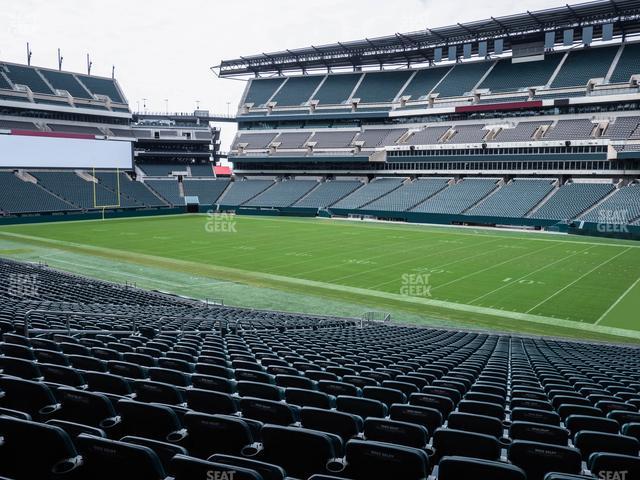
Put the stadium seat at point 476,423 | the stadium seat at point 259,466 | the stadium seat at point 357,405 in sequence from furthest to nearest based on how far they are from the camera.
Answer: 1. the stadium seat at point 357,405
2. the stadium seat at point 476,423
3. the stadium seat at point 259,466

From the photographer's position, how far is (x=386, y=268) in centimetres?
3603

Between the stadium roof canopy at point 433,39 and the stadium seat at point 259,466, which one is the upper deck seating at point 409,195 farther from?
the stadium seat at point 259,466

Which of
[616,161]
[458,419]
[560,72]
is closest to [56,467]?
[458,419]

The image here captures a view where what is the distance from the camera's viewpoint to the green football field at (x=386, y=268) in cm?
2583

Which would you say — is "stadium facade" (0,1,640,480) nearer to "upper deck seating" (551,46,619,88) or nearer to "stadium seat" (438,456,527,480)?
"stadium seat" (438,456,527,480)

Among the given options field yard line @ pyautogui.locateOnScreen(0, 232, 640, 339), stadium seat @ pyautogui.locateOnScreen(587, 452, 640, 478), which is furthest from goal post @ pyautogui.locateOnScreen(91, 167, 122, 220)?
stadium seat @ pyautogui.locateOnScreen(587, 452, 640, 478)

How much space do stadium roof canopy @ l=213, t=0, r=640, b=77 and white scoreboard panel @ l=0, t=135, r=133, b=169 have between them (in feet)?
79.6

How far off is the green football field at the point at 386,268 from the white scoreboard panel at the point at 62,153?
16000mm

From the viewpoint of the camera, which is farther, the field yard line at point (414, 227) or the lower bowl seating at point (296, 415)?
the field yard line at point (414, 227)

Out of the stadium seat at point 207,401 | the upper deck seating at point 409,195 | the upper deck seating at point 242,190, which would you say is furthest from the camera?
the upper deck seating at point 242,190

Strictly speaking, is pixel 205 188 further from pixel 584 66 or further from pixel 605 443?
pixel 605 443

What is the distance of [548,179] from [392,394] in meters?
64.7

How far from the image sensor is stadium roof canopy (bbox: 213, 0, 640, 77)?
6195 centimetres

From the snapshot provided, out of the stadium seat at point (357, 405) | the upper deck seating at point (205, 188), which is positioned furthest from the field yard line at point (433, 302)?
the upper deck seating at point (205, 188)
